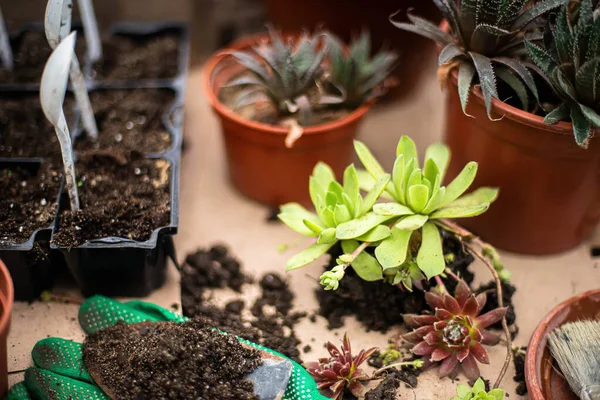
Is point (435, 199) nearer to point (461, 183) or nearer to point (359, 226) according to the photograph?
point (461, 183)

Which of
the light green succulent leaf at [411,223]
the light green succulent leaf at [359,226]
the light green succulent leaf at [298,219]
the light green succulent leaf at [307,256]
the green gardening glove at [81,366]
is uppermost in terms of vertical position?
the light green succulent leaf at [411,223]

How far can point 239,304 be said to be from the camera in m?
1.87

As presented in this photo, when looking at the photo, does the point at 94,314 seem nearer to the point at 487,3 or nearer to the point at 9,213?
the point at 9,213

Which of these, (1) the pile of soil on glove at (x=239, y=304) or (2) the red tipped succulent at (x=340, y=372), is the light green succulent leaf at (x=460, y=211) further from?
(1) the pile of soil on glove at (x=239, y=304)

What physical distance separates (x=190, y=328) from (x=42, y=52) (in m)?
1.35

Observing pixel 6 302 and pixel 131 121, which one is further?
pixel 131 121

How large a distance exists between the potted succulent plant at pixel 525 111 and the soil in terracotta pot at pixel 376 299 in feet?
0.82

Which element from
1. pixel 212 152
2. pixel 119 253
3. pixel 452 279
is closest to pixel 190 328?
pixel 119 253

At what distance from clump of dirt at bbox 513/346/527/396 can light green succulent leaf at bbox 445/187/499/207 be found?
1.33ft

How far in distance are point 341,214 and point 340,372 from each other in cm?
40

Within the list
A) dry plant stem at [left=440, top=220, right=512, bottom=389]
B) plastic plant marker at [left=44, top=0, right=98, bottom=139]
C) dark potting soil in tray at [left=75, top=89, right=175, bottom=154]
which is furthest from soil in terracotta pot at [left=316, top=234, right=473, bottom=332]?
plastic plant marker at [left=44, top=0, right=98, bottom=139]

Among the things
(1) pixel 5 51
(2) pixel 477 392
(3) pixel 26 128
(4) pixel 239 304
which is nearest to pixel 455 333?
(2) pixel 477 392

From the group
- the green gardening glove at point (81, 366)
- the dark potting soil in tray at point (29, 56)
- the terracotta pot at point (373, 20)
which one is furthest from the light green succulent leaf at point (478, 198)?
the dark potting soil in tray at point (29, 56)

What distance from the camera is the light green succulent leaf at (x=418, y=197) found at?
1.63m
